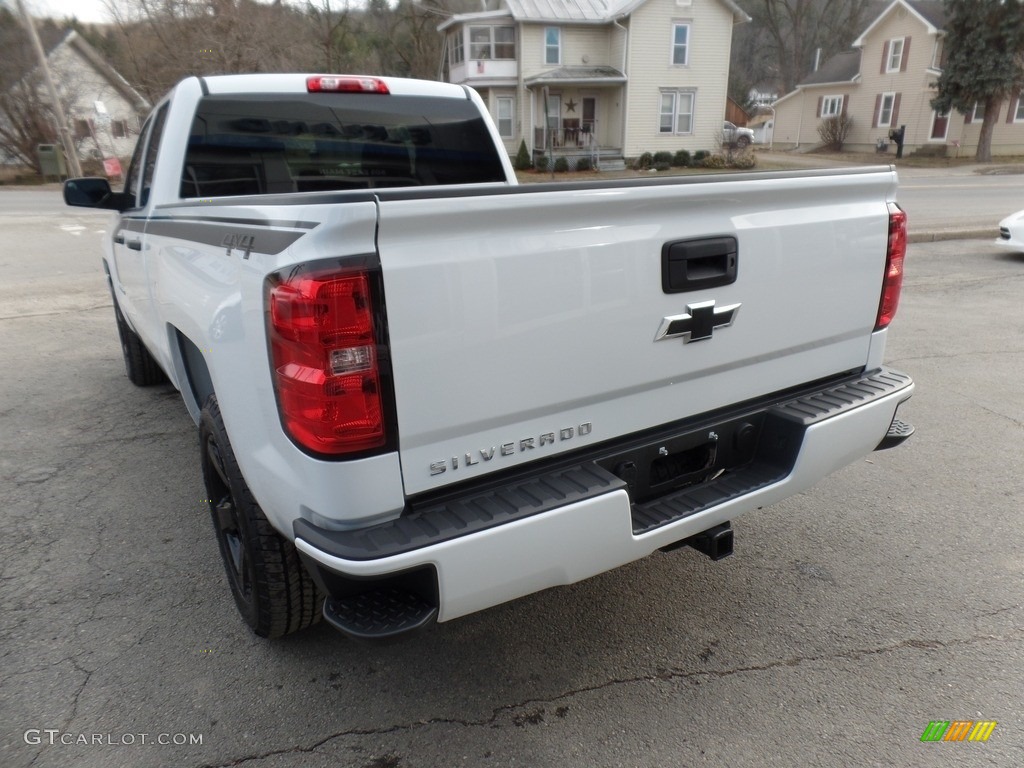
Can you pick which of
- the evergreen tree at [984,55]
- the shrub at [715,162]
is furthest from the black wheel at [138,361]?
the evergreen tree at [984,55]

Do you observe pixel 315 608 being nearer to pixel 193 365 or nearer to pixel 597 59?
pixel 193 365

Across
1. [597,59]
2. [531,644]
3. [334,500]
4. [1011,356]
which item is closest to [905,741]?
[531,644]

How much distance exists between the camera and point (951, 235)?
11875mm

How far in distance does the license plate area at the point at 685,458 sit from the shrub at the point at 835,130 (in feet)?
149

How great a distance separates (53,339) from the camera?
7.14 meters

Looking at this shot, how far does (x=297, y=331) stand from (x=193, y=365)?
1525mm

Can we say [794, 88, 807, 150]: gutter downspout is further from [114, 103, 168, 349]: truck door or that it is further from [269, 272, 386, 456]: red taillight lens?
[269, 272, 386, 456]: red taillight lens

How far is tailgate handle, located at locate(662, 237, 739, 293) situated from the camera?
218 cm

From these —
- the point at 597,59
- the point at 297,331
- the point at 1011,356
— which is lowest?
the point at 1011,356

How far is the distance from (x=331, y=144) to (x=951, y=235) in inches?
459

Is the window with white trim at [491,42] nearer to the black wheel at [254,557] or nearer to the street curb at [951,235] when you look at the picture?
the street curb at [951,235]

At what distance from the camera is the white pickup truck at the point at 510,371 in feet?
5.86

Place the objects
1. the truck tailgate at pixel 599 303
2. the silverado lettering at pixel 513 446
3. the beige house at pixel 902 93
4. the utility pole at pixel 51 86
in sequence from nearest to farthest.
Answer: the truck tailgate at pixel 599 303
the silverado lettering at pixel 513 446
the utility pole at pixel 51 86
the beige house at pixel 902 93

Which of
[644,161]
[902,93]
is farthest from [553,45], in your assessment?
[902,93]
